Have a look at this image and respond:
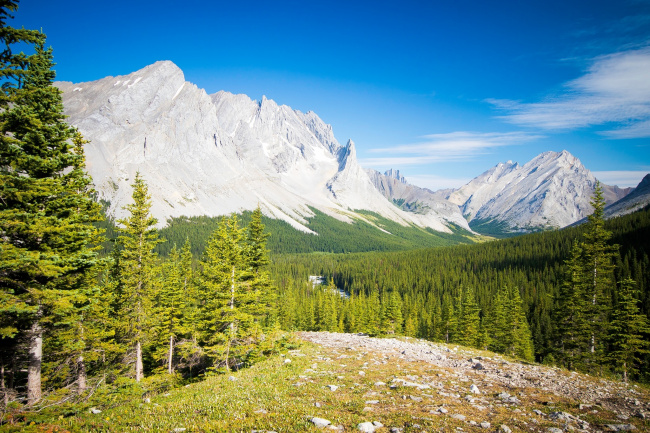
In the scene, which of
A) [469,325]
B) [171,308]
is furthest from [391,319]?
[171,308]

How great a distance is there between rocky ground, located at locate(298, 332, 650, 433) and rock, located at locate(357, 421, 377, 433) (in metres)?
0.58

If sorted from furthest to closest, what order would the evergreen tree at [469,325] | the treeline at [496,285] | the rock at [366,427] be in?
the evergreen tree at [469,325] → the treeline at [496,285] → the rock at [366,427]

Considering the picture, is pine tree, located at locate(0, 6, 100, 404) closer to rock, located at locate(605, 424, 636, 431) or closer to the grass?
the grass

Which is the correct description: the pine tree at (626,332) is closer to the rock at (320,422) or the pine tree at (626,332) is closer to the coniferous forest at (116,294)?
the coniferous forest at (116,294)

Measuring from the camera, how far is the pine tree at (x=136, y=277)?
21.8 m

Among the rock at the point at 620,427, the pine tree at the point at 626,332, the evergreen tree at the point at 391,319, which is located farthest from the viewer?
the evergreen tree at the point at 391,319

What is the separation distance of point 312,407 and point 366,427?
8.48ft

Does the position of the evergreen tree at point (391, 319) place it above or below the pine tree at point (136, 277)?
below

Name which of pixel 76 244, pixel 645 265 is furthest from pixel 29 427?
pixel 645 265

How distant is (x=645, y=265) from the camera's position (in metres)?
77.2

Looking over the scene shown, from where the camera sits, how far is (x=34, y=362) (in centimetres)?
1123

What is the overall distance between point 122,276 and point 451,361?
2462 cm

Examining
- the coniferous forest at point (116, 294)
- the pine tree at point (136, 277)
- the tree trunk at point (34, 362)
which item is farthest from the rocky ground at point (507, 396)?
the pine tree at point (136, 277)

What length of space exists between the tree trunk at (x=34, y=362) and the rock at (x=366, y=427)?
1198cm
